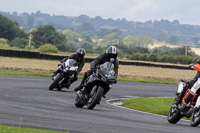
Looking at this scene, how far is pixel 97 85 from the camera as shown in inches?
522

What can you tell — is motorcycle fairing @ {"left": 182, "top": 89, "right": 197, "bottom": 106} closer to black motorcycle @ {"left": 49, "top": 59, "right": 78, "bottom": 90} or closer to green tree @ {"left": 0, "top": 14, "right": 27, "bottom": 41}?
black motorcycle @ {"left": 49, "top": 59, "right": 78, "bottom": 90}

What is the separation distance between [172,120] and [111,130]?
134 inches

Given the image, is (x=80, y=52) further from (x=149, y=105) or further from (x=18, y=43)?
(x=18, y=43)

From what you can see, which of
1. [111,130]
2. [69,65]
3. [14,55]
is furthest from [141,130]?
[14,55]

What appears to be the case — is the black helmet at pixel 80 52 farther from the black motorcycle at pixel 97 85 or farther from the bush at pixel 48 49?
the bush at pixel 48 49

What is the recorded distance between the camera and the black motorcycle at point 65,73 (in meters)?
18.7

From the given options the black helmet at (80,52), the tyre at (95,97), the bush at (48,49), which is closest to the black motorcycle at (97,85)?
the tyre at (95,97)

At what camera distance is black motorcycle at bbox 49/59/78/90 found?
61.3 ft

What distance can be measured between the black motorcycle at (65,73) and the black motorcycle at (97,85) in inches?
199

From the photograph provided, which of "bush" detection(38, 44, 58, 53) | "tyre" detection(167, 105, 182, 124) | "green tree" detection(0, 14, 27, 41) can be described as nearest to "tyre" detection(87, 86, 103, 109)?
"tyre" detection(167, 105, 182, 124)

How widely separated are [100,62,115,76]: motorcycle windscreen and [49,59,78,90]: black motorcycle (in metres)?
5.56

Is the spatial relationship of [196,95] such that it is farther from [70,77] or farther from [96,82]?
[70,77]

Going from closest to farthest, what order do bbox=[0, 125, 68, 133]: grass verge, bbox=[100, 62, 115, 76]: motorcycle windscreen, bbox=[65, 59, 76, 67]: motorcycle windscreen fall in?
bbox=[0, 125, 68, 133]: grass verge → bbox=[100, 62, 115, 76]: motorcycle windscreen → bbox=[65, 59, 76, 67]: motorcycle windscreen

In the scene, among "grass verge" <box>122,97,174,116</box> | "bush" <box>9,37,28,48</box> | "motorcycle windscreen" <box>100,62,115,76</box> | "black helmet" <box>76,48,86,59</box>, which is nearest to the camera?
"motorcycle windscreen" <box>100,62,115,76</box>
